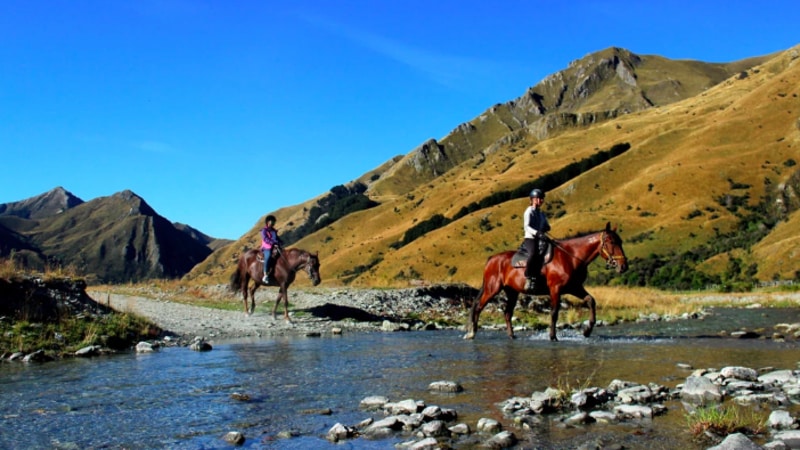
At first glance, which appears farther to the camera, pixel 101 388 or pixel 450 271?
pixel 450 271

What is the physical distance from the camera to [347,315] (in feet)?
93.9

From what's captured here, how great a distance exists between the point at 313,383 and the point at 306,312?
1661cm

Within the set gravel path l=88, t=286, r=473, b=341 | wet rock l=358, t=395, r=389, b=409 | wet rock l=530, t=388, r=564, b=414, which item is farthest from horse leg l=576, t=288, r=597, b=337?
wet rock l=358, t=395, r=389, b=409

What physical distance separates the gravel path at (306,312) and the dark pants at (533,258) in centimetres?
821

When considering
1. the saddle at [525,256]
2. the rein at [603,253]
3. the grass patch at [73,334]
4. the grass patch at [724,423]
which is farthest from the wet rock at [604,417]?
the grass patch at [73,334]

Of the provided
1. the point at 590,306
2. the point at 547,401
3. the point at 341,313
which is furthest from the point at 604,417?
the point at 341,313

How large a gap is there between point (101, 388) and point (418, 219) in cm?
15543

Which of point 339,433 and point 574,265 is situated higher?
point 574,265

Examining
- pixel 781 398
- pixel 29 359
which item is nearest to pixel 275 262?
pixel 29 359

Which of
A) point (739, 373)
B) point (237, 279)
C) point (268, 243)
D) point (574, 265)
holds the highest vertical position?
point (268, 243)

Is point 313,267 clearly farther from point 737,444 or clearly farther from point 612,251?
point 737,444

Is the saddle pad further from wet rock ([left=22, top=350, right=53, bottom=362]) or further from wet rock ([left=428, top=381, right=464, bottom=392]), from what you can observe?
wet rock ([left=22, top=350, right=53, bottom=362])

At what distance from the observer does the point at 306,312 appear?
2856 cm

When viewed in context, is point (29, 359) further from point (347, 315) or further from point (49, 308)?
point (347, 315)
